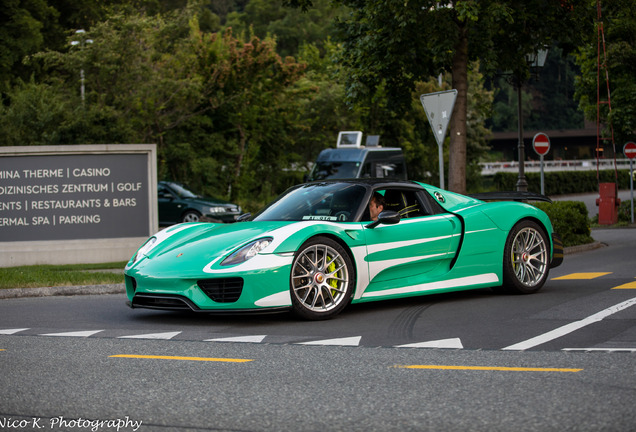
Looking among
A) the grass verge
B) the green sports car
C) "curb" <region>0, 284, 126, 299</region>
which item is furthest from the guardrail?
the green sports car

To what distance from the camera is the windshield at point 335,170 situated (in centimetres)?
2669

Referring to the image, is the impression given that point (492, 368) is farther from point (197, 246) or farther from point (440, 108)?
point (440, 108)

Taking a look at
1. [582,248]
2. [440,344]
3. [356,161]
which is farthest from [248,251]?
[356,161]

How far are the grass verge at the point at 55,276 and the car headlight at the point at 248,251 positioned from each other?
14.5 ft

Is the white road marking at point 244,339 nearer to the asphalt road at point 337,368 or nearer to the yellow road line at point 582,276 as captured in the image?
the asphalt road at point 337,368

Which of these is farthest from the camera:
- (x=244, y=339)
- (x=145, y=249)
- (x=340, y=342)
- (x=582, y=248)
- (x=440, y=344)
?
(x=582, y=248)

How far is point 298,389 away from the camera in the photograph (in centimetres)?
529

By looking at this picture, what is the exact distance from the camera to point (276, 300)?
26.0 ft

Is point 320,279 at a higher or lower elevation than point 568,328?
higher

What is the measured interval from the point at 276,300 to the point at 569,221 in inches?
481

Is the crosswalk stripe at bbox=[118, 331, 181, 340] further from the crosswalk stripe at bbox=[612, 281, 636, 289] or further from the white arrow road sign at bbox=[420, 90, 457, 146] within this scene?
the white arrow road sign at bbox=[420, 90, 457, 146]

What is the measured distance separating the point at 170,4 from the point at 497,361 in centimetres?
6590

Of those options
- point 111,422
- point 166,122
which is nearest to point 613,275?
point 111,422

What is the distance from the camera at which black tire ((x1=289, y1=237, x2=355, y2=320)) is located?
812cm
